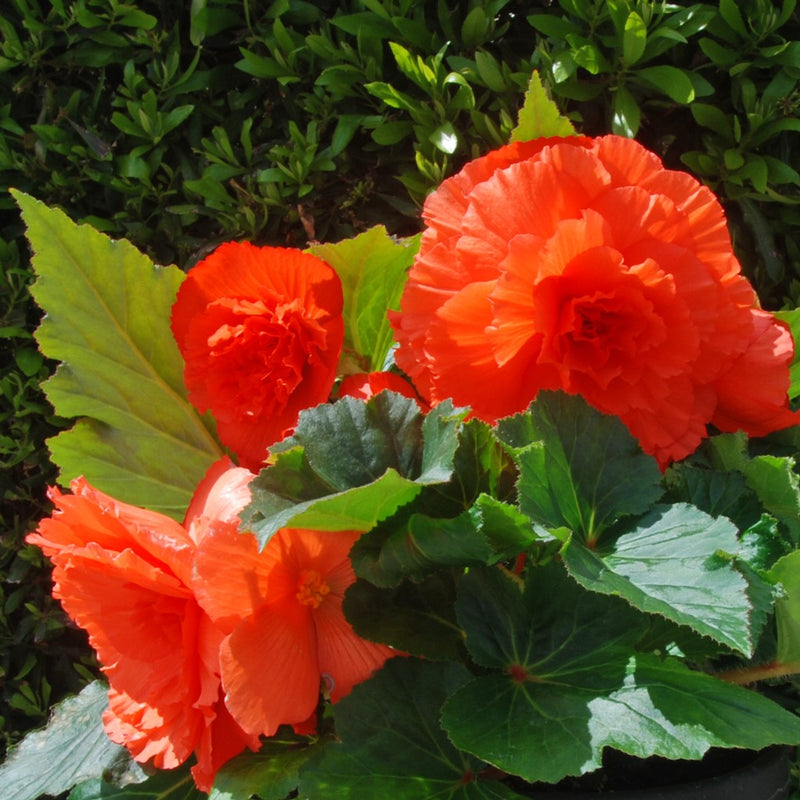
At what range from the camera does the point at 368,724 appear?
0.46 meters

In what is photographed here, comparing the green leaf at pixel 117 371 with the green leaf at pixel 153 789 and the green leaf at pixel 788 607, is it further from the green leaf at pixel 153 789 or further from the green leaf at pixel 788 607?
the green leaf at pixel 788 607

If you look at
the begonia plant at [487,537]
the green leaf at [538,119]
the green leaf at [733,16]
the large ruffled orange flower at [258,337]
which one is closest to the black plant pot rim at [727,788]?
the begonia plant at [487,537]

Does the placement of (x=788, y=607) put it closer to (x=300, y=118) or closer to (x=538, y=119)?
(x=538, y=119)

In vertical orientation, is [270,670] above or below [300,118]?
above

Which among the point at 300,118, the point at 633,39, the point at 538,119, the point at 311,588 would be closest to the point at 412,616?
the point at 311,588

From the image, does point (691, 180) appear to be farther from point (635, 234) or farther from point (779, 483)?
point (779, 483)

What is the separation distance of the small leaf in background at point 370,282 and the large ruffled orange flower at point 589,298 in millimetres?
96

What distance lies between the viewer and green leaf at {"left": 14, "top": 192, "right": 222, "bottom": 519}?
58cm

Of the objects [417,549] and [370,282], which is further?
[370,282]

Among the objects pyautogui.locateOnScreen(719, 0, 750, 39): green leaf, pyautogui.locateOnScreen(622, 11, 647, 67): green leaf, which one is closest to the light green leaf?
pyautogui.locateOnScreen(622, 11, 647, 67): green leaf

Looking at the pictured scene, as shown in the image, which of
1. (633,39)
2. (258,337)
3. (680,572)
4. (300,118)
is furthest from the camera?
(300,118)

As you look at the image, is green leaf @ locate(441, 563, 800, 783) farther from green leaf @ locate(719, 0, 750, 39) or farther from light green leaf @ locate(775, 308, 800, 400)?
green leaf @ locate(719, 0, 750, 39)

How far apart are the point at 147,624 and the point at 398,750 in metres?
0.14

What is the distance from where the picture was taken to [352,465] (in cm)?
45
